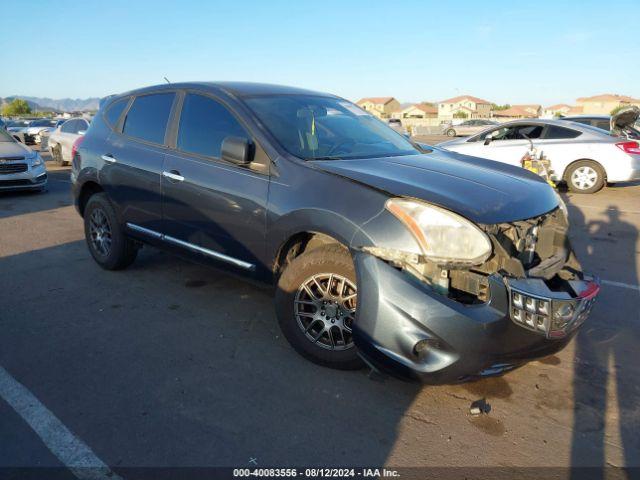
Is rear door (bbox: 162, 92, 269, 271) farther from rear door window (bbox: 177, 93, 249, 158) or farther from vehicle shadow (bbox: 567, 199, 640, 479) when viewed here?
vehicle shadow (bbox: 567, 199, 640, 479)

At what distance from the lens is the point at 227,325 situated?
380 cm

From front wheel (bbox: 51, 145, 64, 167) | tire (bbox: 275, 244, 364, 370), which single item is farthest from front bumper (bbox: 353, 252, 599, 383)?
front wheel (bbox: 51, 145, 64, 167)

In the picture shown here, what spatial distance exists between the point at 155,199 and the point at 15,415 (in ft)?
6.56

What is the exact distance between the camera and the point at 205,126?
385 cm

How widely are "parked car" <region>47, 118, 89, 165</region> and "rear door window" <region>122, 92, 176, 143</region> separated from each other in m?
10.9

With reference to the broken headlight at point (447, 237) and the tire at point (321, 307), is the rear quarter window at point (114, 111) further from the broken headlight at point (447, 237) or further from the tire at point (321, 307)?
the broken headlight at point (447, 237)

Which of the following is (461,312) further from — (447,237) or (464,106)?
(464,106)

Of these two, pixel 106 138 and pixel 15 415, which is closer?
pixel 15 415

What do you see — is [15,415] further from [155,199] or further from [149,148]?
[149,148]

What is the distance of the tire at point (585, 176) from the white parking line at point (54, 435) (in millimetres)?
10171

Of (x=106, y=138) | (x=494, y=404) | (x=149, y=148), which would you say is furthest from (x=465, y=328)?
(x=106, y=138)

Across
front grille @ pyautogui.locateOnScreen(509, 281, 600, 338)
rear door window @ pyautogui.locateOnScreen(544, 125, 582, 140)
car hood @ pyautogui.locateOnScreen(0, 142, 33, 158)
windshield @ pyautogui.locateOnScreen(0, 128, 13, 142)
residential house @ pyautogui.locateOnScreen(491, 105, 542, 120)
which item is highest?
rear door window @ pyautogui.locateOnScreen(544, 125, 582, 140)

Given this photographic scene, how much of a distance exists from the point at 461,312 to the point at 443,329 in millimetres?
125

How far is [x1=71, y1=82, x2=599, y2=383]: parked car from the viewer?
250 cm
